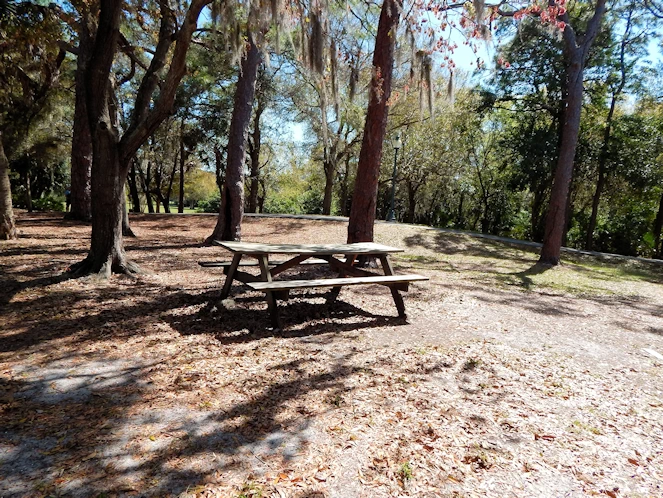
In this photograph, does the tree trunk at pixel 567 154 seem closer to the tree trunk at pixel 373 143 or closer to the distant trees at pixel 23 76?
the tree trunk at pixel 373 143

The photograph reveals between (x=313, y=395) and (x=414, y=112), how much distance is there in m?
19.2

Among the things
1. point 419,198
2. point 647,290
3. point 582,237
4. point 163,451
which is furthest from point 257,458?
point 419,198

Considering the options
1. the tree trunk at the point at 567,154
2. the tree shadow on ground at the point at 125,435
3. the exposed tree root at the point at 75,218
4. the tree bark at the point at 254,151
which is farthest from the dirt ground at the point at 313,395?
the tree bark at the point at 254,151

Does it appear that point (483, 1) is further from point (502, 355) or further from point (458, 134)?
point (458, 134)

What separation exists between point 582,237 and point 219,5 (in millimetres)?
20377

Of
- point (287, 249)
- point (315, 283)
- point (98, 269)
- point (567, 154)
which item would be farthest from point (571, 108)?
point (98, 269)

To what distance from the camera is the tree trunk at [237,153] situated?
9.50m

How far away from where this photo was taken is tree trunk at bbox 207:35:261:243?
9.50 metres

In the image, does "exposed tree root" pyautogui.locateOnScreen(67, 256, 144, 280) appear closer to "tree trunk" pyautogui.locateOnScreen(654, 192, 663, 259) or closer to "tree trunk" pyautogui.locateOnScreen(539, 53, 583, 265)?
"tree trunk" pyautogui.locateOnScreen(539, 53, 583, 265)

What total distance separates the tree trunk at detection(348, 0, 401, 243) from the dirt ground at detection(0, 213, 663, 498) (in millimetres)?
1893

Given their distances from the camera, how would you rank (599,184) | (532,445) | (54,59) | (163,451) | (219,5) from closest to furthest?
(163,451) → (532,445) → (219,5) → (54,59) → (599,184)

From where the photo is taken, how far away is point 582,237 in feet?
67.1

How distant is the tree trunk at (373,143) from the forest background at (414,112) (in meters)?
0.28

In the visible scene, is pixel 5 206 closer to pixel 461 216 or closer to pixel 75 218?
pixel 75 218
